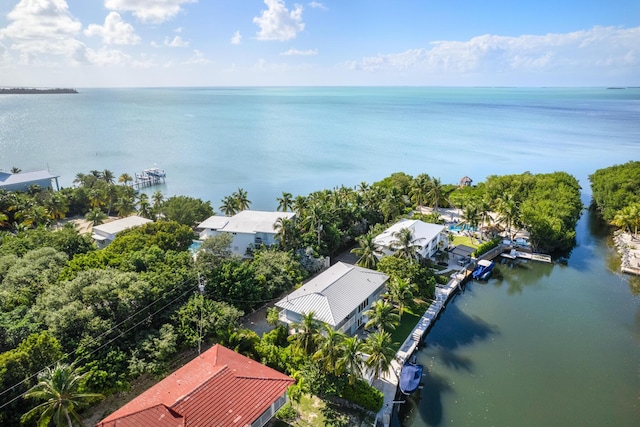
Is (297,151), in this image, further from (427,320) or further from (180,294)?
(180,294)

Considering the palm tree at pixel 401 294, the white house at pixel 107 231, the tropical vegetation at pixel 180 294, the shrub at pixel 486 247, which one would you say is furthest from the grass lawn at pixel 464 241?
the white house at pixel 107 231

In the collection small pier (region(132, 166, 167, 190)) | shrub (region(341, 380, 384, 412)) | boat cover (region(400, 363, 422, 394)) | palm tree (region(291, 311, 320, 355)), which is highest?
palm tree (region(291, 311, 320, 355))

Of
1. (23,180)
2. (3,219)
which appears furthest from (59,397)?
(23,180)

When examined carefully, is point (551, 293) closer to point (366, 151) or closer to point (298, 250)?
point (298, 250)

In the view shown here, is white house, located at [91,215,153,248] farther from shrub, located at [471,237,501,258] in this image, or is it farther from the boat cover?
shrub, located at [471,237,501,258]

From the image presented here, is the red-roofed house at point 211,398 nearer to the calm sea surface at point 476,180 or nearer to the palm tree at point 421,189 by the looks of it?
the calm sea surface at point 476,180

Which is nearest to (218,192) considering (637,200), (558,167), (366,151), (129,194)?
(129,194)

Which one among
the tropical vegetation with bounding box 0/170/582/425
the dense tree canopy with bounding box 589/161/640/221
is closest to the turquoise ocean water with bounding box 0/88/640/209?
the dense tree canopy with bounding box 589/161/640/221
